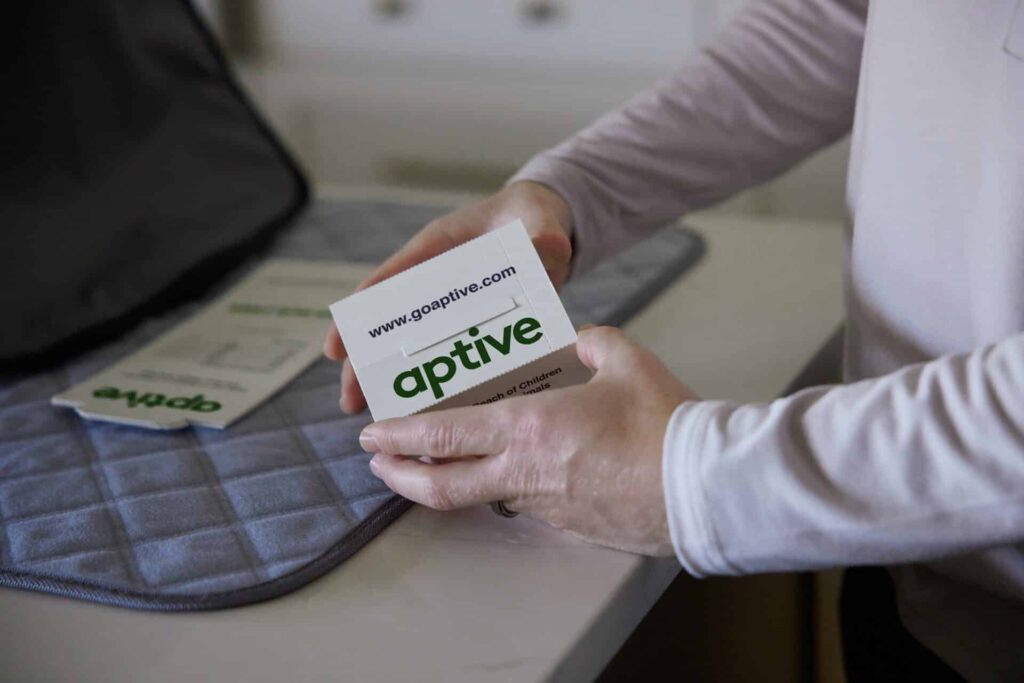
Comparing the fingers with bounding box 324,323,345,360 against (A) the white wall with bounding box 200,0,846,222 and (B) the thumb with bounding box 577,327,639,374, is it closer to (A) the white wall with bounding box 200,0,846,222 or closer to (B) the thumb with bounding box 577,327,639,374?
(B) the thumb with bounding box 577,327,639,374

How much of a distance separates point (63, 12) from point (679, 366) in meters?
0.61

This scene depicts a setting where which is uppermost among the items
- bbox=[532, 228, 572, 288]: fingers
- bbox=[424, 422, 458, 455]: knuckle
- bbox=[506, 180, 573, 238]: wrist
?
bbox=[506, 180, 573, 238]: wrist

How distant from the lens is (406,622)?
558 mm

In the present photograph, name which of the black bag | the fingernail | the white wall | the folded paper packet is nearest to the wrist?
the folded paper packet

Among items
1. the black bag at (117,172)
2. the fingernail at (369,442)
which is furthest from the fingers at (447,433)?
the black bag at (117,172)

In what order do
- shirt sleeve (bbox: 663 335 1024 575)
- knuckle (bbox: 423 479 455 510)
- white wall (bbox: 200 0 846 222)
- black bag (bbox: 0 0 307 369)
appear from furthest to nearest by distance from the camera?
white wall (bbox: 200 0 846 222), black bag (bbox: 0 0 307 369), knuckle (bbox: 423 479 455 510), shirt sleeve (bbox: 663 335 1024 575)

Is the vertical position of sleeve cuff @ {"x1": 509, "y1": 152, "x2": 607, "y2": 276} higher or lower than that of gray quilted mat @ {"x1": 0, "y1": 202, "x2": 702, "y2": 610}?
higher

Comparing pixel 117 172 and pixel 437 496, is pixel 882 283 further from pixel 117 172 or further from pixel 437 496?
pixel 117 172

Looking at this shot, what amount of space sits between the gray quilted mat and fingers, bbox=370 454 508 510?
3 centimetres

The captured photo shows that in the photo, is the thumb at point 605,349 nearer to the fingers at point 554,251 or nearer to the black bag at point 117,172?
the fingers at point 554,251

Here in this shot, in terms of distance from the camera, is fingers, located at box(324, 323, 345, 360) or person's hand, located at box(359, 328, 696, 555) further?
fingers, located at box(324, 323, 345, 360)

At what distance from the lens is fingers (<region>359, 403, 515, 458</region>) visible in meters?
0.57

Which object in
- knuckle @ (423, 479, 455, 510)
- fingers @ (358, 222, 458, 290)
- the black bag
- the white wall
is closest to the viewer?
knuckle @ (423, 479, 455, 510)

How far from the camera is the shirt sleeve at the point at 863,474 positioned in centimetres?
49
